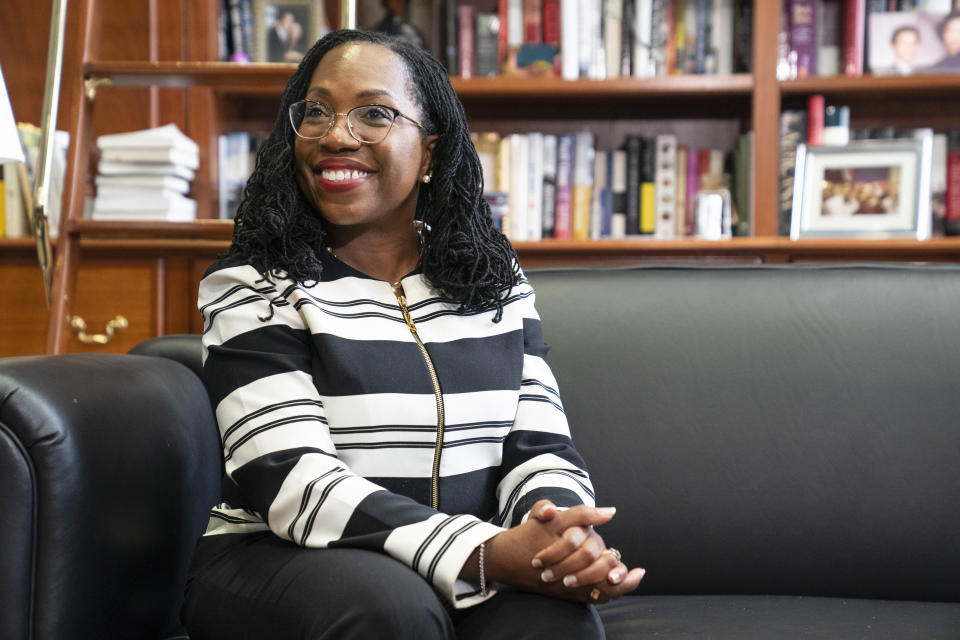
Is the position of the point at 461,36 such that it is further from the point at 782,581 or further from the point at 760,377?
the point at 782,581

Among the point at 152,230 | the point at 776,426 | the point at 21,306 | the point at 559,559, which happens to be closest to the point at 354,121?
the point at 559,559

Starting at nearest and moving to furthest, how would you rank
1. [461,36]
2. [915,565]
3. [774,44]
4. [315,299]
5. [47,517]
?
[47,517] < [315,299] < [915,565] < [774,44] < [461,36]

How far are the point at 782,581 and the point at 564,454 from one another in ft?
1.29

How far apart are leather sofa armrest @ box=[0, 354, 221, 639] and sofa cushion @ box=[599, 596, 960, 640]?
1.83 feet

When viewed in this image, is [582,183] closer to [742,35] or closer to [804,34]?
[742,35]

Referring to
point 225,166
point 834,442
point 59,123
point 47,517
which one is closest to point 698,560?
point 834,442

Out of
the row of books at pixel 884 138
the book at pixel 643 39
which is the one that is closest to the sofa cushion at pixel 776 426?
the row of books at pixel 884 138

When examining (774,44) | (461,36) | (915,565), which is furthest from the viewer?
(461,36)

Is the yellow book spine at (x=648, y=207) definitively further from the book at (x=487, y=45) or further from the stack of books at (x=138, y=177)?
the stack of books at (x=138, y=177)

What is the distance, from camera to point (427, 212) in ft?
4.60

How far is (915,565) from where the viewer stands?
1.37 metres

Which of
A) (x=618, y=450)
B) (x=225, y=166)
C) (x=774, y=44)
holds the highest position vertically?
(x=774, y=44)

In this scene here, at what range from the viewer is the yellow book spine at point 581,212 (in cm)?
254

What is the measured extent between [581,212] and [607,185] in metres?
0.11
